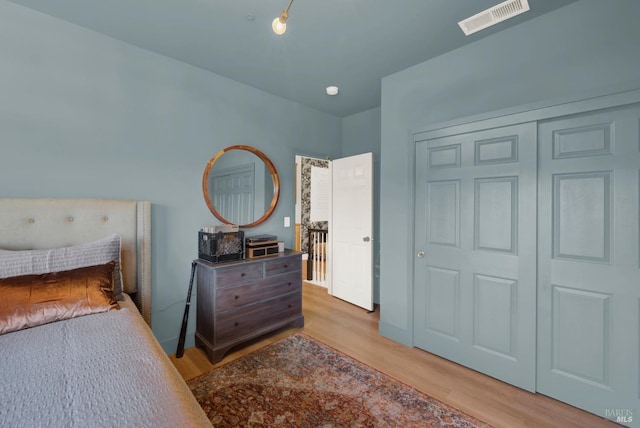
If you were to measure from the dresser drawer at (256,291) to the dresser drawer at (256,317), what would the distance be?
0.05m

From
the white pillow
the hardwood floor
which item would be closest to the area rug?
the hardwood floor

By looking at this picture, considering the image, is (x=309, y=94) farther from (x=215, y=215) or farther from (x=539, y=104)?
(x=539, y=104)

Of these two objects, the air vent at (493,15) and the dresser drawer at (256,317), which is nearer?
the air vent at (493,15)

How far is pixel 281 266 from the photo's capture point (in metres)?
2.92

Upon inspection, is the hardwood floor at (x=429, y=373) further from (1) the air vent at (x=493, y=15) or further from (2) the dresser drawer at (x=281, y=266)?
(1) the air vent at (x=493, y=15)

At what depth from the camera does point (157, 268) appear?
2.52 m

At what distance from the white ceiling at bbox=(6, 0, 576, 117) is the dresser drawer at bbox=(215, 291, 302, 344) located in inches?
92.2

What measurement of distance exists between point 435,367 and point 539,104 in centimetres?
225

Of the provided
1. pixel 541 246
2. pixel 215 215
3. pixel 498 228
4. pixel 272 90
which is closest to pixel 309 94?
pixel 272 90

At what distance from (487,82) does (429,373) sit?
2.47 m

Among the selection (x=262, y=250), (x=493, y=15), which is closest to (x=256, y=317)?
(x=262, y=250)

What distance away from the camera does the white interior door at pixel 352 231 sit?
11.9 ft

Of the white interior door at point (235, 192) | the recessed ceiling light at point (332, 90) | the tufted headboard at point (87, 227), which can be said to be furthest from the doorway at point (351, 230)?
the tufted headboard at point (87, 227)

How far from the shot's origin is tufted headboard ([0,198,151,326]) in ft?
6.02
